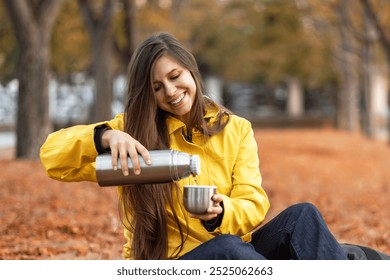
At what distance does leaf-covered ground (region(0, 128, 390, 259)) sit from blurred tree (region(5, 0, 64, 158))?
486 millimetres

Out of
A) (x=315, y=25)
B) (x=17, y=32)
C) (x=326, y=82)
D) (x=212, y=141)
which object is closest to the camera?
(x=212, y=141)

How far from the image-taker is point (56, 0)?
12.1 metres

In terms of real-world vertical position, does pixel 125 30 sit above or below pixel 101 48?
above

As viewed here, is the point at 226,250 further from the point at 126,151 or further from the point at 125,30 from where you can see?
the point at 125,30

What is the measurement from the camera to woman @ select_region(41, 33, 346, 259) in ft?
10.4

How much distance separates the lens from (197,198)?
2926mm

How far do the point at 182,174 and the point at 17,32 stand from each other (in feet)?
31.6

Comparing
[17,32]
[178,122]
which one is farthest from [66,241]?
[17,32]

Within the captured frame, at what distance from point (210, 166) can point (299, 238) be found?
493mm

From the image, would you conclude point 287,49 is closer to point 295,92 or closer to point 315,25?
point 315,25

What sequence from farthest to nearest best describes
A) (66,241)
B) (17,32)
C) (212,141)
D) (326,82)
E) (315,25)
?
(326,82) → (315,25) → (17,32) → (66,241) → (212,141)

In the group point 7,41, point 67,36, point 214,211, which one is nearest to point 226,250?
point 214,211

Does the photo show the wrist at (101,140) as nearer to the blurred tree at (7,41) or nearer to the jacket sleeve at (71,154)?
the jacket sleeve at (71,154)
